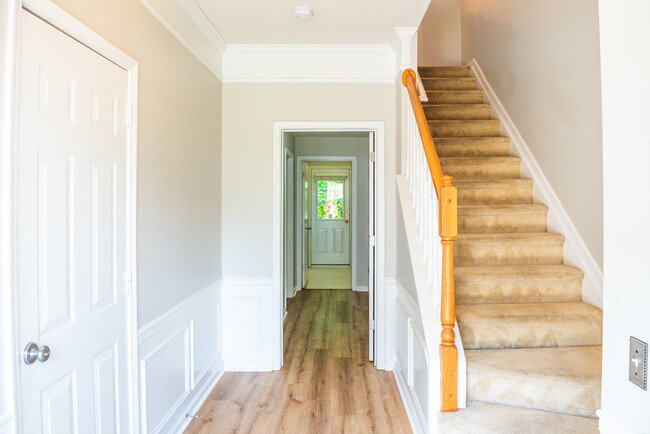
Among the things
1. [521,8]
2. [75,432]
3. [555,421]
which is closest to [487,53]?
[521,8]

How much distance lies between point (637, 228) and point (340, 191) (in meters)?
8.67

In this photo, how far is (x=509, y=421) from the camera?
1847mm

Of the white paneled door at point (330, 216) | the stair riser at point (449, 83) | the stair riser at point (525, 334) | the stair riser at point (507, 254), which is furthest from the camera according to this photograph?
the white paneled door at point (330, 216)

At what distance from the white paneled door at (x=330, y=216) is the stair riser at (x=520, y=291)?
6711 mm

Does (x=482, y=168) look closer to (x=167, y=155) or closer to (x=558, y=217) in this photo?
(x=558, y=217)

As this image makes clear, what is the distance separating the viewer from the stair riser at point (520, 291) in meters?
2.49

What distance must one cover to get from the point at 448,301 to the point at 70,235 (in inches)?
62.4

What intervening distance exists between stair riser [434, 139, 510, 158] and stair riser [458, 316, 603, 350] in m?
1.68

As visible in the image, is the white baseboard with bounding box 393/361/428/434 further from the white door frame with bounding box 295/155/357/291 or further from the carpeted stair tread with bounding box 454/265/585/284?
the white door frame with bounding box 295/155/357/291

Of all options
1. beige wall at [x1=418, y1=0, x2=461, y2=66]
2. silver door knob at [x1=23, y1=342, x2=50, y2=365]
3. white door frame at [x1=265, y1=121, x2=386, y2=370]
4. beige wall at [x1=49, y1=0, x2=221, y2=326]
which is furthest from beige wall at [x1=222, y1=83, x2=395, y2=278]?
beige wall at [x1=418, y1=0, x2=461, y2=66]

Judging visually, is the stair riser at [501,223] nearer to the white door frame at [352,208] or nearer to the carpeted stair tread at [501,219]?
the carpeted stair tread at [501,219]

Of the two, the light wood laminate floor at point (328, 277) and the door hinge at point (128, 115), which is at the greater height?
the door hinge at point (128, 115)

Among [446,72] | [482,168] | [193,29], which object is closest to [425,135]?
[482,168]

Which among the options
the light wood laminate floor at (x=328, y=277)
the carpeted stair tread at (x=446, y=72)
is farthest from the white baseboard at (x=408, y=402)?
the light wood laminate floor at (x=328, y=277)
